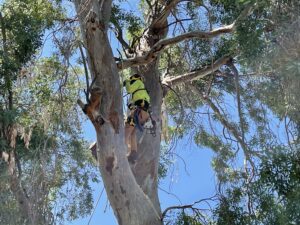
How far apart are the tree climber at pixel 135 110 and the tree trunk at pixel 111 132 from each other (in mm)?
612

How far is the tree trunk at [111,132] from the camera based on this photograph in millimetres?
6973

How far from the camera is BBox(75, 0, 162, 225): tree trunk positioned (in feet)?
22.9

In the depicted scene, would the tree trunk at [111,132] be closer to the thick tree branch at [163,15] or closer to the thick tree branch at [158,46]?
the thick tree branch at [158,46]

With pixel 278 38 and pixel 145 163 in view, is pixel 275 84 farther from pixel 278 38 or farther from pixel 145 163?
pixel 145 163

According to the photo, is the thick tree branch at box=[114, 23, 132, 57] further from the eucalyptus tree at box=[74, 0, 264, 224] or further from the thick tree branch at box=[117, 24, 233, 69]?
the thick tree branch at box=[117, 24, 233, 69]

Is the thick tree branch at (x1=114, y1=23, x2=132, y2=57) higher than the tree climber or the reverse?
higher

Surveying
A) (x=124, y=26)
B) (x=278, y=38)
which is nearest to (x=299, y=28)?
(x=278, y=38)

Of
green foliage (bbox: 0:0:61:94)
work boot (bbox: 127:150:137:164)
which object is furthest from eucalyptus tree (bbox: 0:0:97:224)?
work boot (bbox: 127:150:137:164)

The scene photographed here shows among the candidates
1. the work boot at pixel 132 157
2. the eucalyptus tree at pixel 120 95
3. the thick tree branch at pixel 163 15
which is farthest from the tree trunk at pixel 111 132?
the thick tree branch at pixel 163 15

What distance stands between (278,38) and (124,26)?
3.93 metres

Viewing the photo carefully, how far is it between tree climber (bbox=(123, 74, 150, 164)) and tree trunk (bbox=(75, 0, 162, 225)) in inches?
24.1

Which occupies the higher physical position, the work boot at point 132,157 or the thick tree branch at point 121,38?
the thick tree branch at point 121,38

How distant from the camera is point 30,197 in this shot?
25.5ft

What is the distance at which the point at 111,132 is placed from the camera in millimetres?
7051
